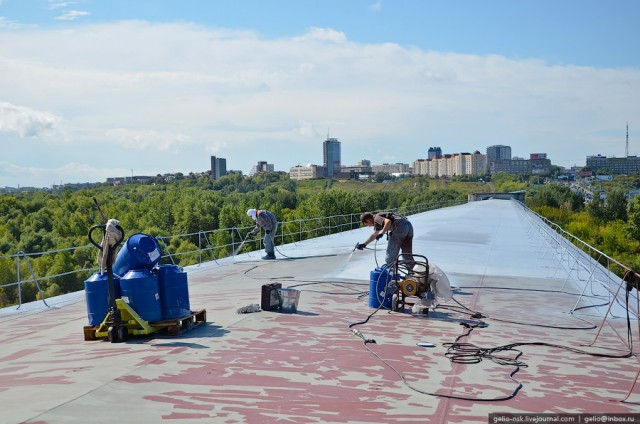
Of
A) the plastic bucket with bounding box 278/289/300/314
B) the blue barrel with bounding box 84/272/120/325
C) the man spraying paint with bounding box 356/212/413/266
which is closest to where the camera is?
the blue barrel with bounding box 84/272/120/325

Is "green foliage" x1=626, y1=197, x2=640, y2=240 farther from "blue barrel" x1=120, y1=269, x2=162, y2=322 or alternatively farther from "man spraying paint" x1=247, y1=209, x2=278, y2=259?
"blue barrel" x1=120, y1=269, x2=162, y2=322

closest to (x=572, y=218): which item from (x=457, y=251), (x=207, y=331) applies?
(x=457, y=251)

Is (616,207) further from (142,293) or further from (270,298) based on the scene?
(142,293)

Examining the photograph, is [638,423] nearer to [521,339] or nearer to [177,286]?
[521,339]

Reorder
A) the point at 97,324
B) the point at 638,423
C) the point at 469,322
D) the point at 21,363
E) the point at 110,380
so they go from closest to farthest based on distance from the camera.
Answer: the point at 638,423 → the point at 110,380 → the point at 21,363 → the point at 97,324 → the point at 469,322

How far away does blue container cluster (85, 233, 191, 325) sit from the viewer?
9188 millimetres

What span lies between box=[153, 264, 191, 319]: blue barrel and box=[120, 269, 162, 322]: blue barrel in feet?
0.47

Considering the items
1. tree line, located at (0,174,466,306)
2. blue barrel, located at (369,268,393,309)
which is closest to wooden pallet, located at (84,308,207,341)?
blue barrel, located at (369,268,393,309)

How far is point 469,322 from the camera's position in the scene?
431 inches

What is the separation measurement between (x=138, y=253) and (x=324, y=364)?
3.33 metres

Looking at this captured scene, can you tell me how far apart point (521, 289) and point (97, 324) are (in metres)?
9.84

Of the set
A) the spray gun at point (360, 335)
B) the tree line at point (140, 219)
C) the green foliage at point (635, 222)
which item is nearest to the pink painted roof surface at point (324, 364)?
the spray gun at point (360, 335)

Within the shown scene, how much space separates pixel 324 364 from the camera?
7.99 m

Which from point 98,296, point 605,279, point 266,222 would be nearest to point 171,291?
point 98,296
